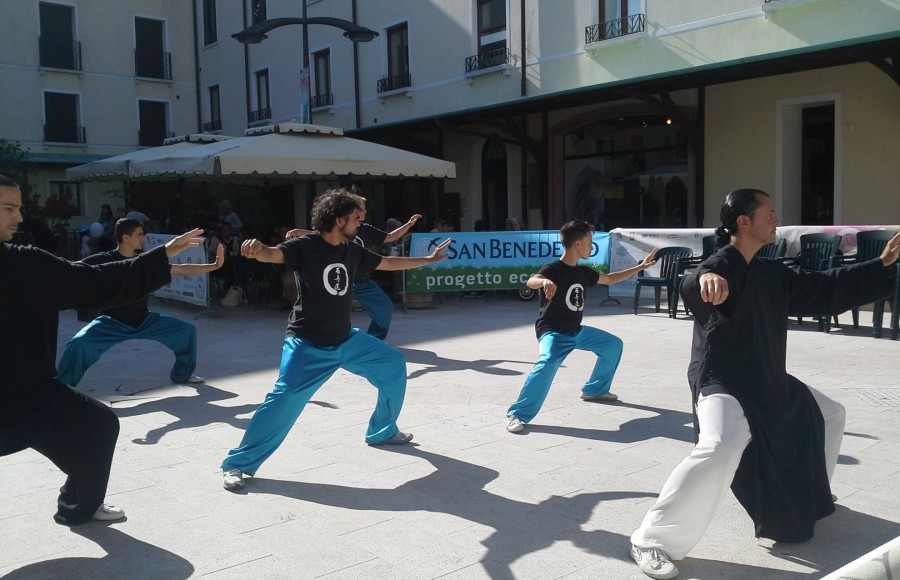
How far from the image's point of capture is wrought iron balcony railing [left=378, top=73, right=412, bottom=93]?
2234 centimetres

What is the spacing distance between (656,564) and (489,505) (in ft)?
3.90

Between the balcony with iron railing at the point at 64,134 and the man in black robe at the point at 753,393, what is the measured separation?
31357 millimetres

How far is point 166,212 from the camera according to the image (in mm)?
21906

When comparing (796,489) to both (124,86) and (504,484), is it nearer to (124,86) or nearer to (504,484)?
(504,484)

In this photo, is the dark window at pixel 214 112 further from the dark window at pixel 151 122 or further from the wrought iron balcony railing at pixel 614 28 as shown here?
the wrought iron balcony railing at pixel 614 28

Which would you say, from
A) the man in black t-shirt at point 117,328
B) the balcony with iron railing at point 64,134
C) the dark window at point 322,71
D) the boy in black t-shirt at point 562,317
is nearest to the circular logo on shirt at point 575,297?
the boy in black t-shirt at point 562,317

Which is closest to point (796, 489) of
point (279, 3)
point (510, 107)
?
point (510, 107)

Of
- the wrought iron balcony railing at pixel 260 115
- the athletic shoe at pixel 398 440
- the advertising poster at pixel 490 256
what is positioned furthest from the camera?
the wrought iron balcony railing at pixel 260 115

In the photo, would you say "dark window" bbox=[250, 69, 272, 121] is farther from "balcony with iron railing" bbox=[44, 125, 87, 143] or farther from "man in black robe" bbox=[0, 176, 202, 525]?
"man in black robe" bbox=[0, 176, 202, 525]

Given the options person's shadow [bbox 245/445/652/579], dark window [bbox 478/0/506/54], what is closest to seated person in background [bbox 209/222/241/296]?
dark window [bbox 478/0/506/54]

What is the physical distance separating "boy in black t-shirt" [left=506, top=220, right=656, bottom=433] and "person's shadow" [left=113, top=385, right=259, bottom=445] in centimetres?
211

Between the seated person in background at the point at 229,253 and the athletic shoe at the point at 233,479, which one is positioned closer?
the athletic shoe at the point at 233,479

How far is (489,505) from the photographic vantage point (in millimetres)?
4730

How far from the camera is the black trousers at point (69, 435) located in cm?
401
